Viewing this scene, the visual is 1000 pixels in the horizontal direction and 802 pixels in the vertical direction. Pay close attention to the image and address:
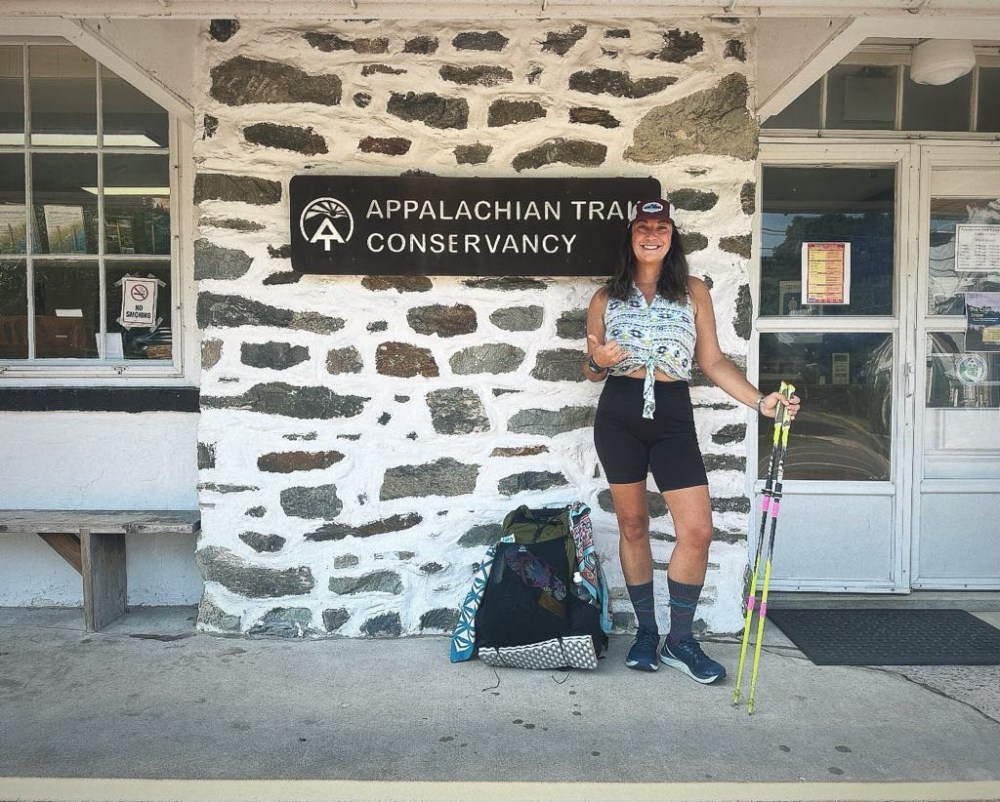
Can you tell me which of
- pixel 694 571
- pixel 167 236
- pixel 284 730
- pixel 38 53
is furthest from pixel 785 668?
pixel 38 53

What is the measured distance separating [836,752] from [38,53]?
4940mm

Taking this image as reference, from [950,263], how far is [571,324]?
90.2 inches

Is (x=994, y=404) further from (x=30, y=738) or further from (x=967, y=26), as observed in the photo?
(x=30, y=738)

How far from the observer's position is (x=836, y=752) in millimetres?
2811

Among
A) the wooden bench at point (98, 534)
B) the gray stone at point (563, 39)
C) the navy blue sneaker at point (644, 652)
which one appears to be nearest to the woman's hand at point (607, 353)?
the navy blue sneaker at point (644, 652)

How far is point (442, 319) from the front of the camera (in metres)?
3.83

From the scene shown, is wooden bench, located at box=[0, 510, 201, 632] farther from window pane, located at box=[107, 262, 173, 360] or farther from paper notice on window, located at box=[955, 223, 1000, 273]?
paper notice on window, located at box=[955, 223, 1000, 273]

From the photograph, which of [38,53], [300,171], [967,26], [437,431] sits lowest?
[437,431]

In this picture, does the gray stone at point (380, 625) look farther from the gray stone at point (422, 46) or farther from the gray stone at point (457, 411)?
the gray stone at point (422, 46)

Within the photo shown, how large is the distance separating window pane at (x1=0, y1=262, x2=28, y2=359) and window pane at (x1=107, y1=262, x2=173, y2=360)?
45 cm

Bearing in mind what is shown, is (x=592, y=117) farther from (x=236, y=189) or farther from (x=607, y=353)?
(x=236, y=189)

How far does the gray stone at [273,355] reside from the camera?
3.83 metres

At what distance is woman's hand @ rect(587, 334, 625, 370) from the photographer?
10.7 feet

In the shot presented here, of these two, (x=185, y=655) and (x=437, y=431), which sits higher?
(x=437, y=431)
